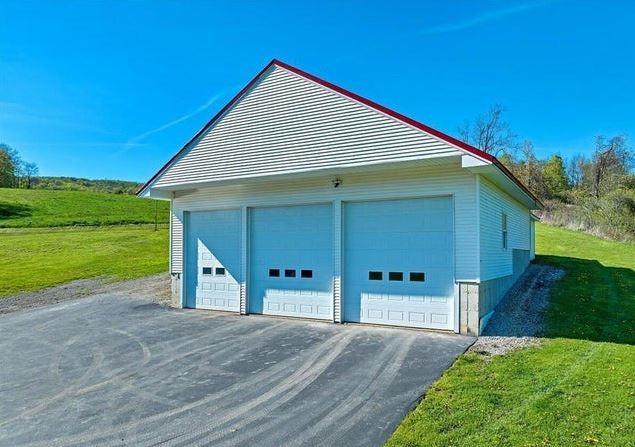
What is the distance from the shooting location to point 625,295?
12062 millimetres

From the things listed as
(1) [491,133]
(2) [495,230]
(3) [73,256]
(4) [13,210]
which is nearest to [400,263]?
(2) [495,230]

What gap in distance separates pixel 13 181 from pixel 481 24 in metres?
70.6

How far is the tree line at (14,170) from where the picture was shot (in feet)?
191

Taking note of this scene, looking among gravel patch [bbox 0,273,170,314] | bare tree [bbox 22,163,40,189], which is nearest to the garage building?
gravel patch [bbox 0,273,170,314]

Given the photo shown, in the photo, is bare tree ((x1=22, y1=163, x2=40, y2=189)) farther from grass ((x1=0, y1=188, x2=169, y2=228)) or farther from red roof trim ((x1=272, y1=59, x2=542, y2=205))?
red roof trim ((x1=272, y1=59, x2=542, y2=205))

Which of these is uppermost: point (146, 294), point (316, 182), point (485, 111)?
point (485, 111)

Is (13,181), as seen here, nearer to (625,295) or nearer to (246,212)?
(246,212)

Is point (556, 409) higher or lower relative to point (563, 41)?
lower

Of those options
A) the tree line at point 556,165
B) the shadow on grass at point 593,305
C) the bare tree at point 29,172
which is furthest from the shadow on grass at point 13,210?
the tree line at point 556,165

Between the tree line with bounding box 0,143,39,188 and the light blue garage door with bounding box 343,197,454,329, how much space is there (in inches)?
2673

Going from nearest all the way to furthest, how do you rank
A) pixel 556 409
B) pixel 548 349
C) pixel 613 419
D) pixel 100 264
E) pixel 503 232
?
pixel 613 419, pixel 556 409, pixel 548 349, pixel 503 232, pixel 100 264

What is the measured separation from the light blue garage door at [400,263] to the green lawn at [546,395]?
2.06 meters

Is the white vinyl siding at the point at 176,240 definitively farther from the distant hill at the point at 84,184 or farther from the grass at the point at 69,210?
the distant hill at the point at 84,184

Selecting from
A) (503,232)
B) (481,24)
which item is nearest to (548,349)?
(503,232)
